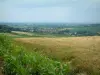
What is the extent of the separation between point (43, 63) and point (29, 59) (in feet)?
2.54

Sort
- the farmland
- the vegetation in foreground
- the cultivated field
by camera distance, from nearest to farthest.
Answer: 1. the vegetation in foreground
2. the farmland
3. the cultivated field

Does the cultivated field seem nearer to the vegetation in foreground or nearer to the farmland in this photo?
the farmland

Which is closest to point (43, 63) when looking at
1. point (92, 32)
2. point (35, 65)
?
point (35, 65)

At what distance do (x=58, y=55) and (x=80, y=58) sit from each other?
1.98 meters

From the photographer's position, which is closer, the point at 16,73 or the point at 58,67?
the point at 16,73

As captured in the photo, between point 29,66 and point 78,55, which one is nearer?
point 29,66

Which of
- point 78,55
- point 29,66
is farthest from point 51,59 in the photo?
point 29,66

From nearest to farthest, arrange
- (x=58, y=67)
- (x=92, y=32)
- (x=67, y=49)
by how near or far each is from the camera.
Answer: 1. (x=58, y=67)
2. (x=67, y=49)
3. (x=92, y=32)

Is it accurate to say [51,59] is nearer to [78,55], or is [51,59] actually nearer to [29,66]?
[78,55]

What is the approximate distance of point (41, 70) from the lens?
15359 mm

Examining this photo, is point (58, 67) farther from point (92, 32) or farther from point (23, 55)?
point (92, 32)

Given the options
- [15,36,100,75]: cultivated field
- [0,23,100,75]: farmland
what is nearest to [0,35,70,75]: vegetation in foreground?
[0,23,100,75]: farmland

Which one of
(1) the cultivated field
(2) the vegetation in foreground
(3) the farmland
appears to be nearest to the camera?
(2) the vegetation in foreground

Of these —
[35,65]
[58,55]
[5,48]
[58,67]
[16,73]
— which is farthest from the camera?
[58,55]
